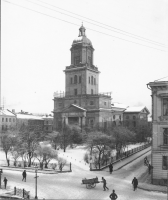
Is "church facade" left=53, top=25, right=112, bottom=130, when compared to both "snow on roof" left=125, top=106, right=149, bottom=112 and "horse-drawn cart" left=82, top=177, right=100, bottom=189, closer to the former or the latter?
"snow on roof" left=125, top=106, right=149, bottom=112

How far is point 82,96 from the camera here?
61.4 meters

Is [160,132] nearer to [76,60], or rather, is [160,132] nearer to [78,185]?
[78,185]

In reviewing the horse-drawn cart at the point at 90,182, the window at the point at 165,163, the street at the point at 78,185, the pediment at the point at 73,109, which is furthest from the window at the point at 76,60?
the horse-drawn cart at the point at 90,182

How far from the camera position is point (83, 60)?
63.3 meters

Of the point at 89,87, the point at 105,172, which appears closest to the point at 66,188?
the point at 105,172

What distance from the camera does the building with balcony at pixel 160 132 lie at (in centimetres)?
2028

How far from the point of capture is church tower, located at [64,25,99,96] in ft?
205

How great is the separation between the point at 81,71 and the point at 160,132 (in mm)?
43678

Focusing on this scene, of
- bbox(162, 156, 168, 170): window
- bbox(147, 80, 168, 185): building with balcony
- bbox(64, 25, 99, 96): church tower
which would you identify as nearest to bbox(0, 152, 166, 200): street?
bbox(147, 80, 168, 185): building with balcony

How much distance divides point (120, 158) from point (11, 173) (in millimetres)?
13969

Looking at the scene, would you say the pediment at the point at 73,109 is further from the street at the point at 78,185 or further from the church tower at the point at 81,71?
the street at the point at 78,185

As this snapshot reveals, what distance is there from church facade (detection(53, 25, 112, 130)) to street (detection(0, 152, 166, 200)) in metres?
33.0

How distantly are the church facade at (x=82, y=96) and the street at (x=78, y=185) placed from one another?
33.0 meters

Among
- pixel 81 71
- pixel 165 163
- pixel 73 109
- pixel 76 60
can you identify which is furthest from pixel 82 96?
pixel 165 163
